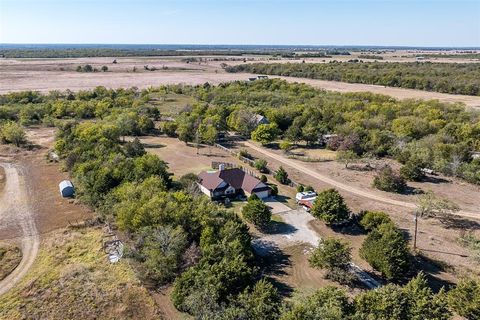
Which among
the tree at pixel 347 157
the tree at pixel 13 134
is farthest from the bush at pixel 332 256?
the tree at pixel 13 134

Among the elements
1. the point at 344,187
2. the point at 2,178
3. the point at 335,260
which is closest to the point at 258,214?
the point at 335,260

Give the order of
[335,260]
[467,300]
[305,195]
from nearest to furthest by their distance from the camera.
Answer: [467,300], [335,260], [305,195]

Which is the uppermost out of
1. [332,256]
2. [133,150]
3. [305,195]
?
[133,150]

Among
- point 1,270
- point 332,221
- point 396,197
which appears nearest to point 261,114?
point 396,197

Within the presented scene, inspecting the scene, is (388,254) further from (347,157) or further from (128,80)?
(128,80)

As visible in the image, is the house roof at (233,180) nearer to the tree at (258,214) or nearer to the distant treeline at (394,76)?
the tree at (258,214)

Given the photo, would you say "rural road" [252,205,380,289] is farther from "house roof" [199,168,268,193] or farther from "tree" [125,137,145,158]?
"tree" [125,137,145,158]
